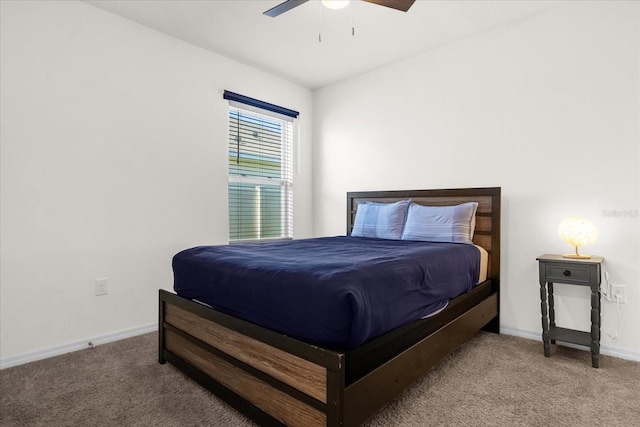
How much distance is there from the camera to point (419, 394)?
189 cm

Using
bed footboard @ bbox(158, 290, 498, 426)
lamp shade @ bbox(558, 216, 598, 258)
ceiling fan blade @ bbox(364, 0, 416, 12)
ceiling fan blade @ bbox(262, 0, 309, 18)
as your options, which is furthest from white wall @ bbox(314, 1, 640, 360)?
ceiling fan blade @ bbox(262, 0, 309, 18)

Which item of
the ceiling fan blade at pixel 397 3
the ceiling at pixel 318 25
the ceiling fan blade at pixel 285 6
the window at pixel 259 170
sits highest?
the ceiling at pixel 318 25

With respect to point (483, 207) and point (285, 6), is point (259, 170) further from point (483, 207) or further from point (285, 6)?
point (483, 207)

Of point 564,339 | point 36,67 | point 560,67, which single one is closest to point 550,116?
point 560,67

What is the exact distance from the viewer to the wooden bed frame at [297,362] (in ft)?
4.41

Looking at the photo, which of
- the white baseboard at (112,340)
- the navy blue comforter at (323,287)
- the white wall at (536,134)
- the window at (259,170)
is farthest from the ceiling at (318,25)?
the white baseboard at (112,340)

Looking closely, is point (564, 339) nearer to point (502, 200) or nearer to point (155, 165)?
point (502, 200)

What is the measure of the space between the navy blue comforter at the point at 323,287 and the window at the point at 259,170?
4.75ft

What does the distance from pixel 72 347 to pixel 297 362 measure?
2.06 meters

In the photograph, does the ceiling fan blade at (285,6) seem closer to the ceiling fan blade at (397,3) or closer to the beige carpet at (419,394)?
the ceiling fan blade at (397,3)

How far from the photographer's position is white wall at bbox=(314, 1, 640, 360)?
2422 millimetres

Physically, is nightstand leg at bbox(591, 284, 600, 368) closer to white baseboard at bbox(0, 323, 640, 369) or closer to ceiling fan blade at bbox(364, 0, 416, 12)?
white baseboard at bbox(0, 323, 640, 369)

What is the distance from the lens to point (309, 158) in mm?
4441

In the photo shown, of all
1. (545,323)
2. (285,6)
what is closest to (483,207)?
(545,323)
